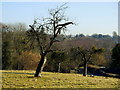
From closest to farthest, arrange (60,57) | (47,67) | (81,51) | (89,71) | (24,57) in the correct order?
1. (81,51)
2. (60,57)
3. (24,57)
4. (47,67)
5. (89,71)

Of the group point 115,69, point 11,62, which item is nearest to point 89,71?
point 115,69

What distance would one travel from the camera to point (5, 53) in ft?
127

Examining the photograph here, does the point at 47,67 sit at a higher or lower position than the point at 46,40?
lower

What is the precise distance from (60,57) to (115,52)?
1351 centimetres

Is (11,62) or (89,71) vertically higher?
(11,62)

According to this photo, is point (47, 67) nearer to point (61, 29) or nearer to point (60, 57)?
point (60, 57)

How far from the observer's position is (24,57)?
3841 centimetres

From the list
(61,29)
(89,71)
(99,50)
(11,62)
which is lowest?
(89,71)

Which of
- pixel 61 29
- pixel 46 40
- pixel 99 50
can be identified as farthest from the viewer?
pixel 99 50

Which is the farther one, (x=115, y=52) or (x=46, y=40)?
(x=115, y=52)

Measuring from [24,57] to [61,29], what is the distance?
23712 mm

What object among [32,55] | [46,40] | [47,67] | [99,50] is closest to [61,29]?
[46,40]

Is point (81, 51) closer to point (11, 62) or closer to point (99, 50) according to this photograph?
point (99, 50)

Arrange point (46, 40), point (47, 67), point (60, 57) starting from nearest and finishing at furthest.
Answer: point (46, 40), point (60, 57), point (47, 67)
